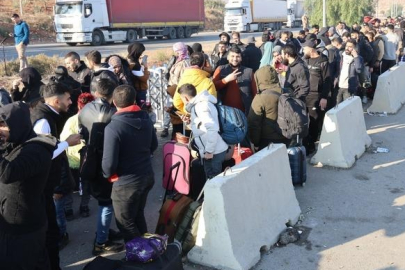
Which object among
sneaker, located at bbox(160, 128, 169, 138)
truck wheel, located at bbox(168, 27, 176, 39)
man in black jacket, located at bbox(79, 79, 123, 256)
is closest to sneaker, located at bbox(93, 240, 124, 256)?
man in black jacket, located at bbox(79, 79, 123, 256)

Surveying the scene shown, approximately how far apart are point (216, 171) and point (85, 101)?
1763 millimetres

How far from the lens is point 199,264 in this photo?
4645 millimetres

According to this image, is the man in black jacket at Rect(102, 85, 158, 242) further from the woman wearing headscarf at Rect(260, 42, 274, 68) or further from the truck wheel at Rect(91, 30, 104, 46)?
the truck wheel at Rect(91, 30, 104, 46)

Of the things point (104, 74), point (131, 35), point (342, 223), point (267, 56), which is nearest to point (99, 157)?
point (104, 74)

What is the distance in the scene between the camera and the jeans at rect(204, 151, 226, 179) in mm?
5508

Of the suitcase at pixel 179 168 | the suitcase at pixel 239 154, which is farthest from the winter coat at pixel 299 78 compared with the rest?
the suitcase at pixel 179 168

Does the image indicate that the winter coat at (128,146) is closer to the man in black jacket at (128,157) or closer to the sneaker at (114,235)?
the man in black jacket at (128,157)

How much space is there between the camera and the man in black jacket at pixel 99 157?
459 centimetres

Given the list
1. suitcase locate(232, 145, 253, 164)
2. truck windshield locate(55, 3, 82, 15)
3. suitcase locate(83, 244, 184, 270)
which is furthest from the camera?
truck windshield locate(55, 3, 82, 15)

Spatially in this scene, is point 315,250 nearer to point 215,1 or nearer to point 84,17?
point 84,17

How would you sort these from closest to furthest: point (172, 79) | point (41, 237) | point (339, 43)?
point (41, 237), point (172, 79), point (339, 43)

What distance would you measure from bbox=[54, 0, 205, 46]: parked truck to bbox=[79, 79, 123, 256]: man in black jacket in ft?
89.8

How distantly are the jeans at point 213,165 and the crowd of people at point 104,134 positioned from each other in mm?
12

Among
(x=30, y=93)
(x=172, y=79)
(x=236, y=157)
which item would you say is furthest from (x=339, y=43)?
(x=30, y=93)
